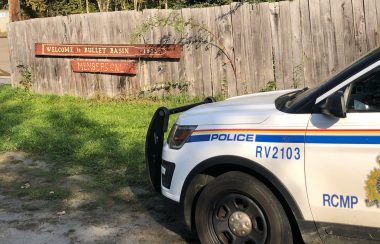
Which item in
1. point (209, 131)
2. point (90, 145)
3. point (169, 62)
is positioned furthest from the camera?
point (169, 62)

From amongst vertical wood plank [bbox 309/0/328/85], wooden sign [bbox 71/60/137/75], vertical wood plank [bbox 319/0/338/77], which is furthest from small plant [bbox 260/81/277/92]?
wooden sign [bbox 71/60/137/75]

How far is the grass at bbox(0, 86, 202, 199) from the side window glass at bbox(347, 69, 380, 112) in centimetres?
346

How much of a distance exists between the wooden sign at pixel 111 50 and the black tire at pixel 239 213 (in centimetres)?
682

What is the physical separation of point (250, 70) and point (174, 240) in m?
5.65

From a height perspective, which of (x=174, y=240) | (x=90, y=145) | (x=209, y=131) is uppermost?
(x=209, y=131)

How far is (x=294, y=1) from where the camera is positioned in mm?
9398

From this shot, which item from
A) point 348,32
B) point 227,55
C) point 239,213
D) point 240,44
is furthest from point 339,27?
point 239,213

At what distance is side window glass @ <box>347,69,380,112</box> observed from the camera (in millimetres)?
3588

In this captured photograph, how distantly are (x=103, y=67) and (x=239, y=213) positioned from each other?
8261 mm

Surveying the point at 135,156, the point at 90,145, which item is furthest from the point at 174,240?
the point at 90,145

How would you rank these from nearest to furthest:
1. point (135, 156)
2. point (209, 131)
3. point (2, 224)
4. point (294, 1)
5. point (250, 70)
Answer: point (209, 131), point (2, 224), point (135, 156), point (294, 1), point (250, 70)

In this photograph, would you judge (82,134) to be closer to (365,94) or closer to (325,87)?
(325,87)

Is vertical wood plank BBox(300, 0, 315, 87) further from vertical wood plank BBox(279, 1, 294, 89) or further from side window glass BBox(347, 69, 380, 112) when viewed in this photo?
side window glass BBox(347, 69, 380, 112)

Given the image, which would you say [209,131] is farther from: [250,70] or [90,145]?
[250,70]
